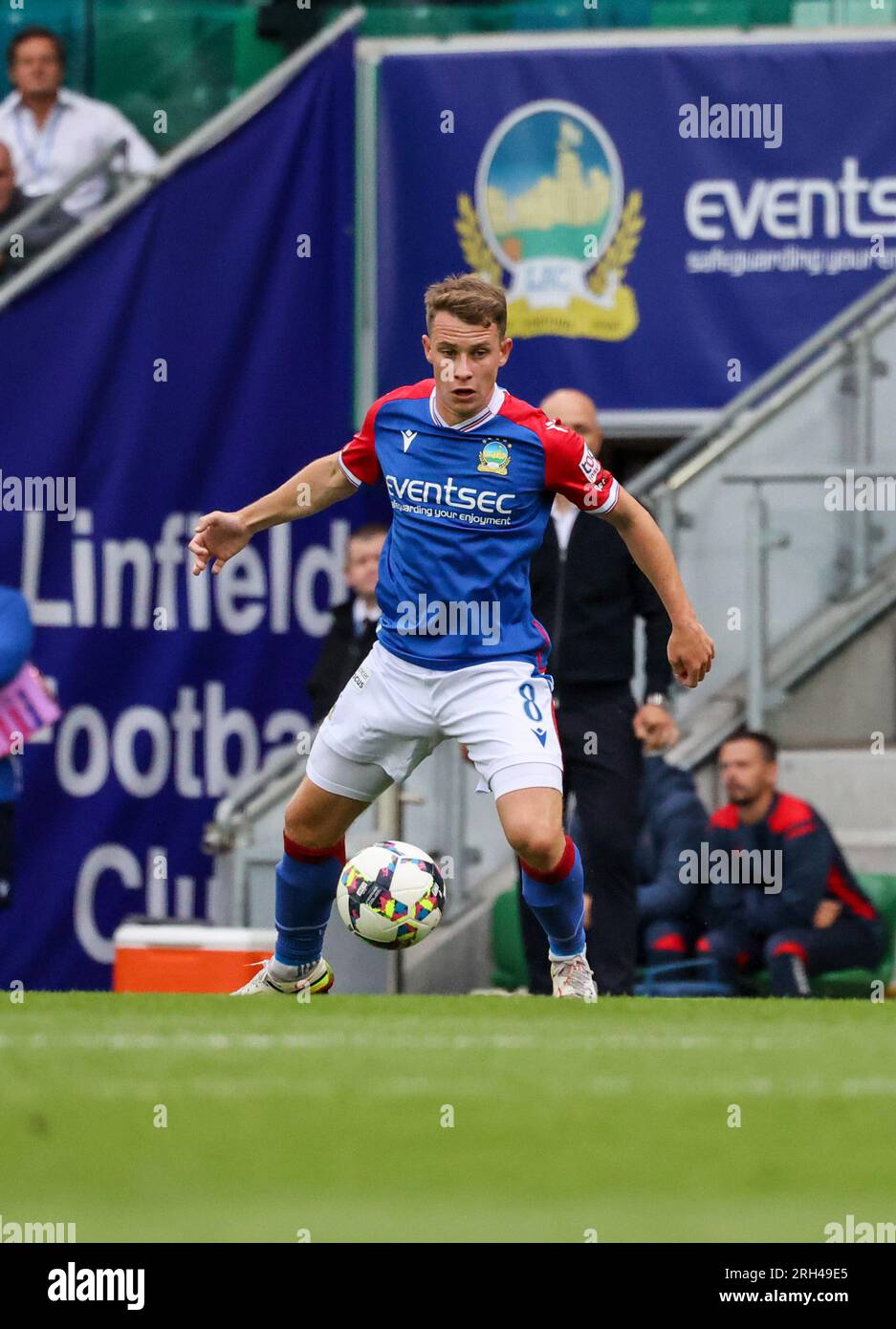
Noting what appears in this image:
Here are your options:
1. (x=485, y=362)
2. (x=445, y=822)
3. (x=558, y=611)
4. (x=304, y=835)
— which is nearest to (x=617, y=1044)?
(x=304, y=835)

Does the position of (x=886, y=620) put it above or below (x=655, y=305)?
below

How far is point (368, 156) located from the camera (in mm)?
11234

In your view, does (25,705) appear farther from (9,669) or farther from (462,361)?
(462,361)

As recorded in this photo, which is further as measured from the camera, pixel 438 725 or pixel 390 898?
pixel 390 898

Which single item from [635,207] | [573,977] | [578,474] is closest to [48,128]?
[635,207]

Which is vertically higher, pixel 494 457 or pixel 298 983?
pixel 494 457

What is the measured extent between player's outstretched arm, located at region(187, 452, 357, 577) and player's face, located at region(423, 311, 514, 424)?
40 cm

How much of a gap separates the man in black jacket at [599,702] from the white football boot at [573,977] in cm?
137

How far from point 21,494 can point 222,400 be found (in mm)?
931

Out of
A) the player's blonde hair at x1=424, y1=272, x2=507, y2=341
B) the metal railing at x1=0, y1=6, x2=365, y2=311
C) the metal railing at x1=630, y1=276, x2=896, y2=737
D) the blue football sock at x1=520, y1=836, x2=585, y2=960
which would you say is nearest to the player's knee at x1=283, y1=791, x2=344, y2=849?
the blue football sock at x1=520, y1=836, x2=585, y2=960

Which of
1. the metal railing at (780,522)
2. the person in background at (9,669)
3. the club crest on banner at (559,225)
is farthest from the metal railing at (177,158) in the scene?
the metal railing at (780,522)

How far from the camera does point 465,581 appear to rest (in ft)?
22.4

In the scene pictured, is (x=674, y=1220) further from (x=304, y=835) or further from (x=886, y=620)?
(x=886, y=620)

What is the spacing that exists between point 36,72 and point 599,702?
450 centimetres
